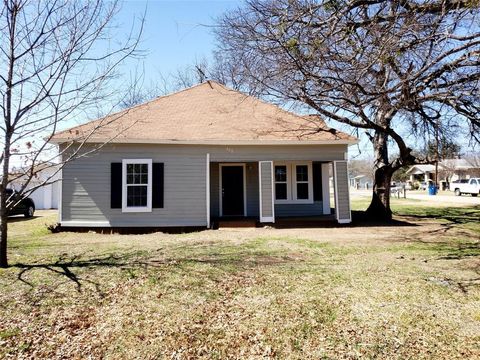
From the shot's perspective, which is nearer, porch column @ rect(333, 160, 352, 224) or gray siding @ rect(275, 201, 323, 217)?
porch column @ rect(333, 160, 352, 224)

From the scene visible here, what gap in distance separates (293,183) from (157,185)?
542 cm

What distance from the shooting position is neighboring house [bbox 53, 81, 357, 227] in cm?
1080

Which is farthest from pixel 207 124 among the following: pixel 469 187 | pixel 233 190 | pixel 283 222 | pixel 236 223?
pixel 469 187

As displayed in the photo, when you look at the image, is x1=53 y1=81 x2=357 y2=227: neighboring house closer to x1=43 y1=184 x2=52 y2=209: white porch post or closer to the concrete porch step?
the concrete porch step

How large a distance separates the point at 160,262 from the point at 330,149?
7.66 m

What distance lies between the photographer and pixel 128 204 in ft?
35.8

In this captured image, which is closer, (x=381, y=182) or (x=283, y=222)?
(x=283, y=222)

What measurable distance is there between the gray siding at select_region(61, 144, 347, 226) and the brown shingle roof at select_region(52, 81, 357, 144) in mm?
359

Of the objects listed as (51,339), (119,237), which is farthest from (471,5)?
(119,237)

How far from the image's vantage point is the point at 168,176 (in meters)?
11.1

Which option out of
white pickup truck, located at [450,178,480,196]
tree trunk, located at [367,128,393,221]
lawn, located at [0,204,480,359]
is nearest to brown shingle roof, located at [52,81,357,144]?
tree trunk, located at [367,128,393,221]

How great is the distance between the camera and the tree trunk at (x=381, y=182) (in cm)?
1313

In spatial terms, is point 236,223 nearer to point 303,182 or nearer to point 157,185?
point 157,185

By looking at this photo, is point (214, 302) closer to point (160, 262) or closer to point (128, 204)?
point (160, 262)
